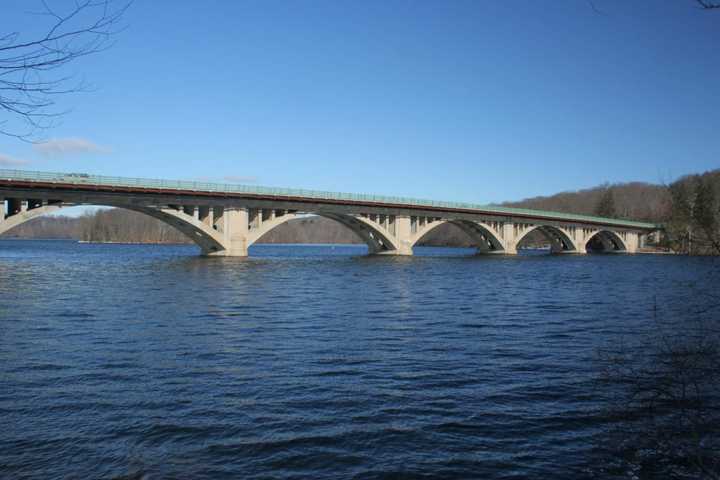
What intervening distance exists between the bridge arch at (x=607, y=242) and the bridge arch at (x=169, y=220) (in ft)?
272

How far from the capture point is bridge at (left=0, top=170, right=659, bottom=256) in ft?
159

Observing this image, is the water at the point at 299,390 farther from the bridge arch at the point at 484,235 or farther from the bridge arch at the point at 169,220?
the bridge arch at the point at 484,235

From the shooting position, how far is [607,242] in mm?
133125

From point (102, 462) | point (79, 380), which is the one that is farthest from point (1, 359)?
point (102, 462)

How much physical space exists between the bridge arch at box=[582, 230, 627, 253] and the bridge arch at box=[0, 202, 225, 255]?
82827 mm

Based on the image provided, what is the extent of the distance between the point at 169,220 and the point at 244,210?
8.23 metres

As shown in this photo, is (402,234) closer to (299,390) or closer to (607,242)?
(299,390)

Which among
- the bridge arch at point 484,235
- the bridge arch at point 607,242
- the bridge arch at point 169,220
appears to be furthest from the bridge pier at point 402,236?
the bridge arch at point 607,242

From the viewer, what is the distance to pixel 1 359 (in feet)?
42.7

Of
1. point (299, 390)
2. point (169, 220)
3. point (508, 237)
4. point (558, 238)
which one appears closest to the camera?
point (299, 390)

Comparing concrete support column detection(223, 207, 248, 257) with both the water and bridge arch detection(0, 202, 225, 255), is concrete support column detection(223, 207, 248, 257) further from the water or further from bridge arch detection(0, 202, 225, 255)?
the water

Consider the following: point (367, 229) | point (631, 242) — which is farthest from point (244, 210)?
point (631, 242)

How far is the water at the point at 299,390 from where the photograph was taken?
7477 millimetres

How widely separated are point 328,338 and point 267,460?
8.94 metres
